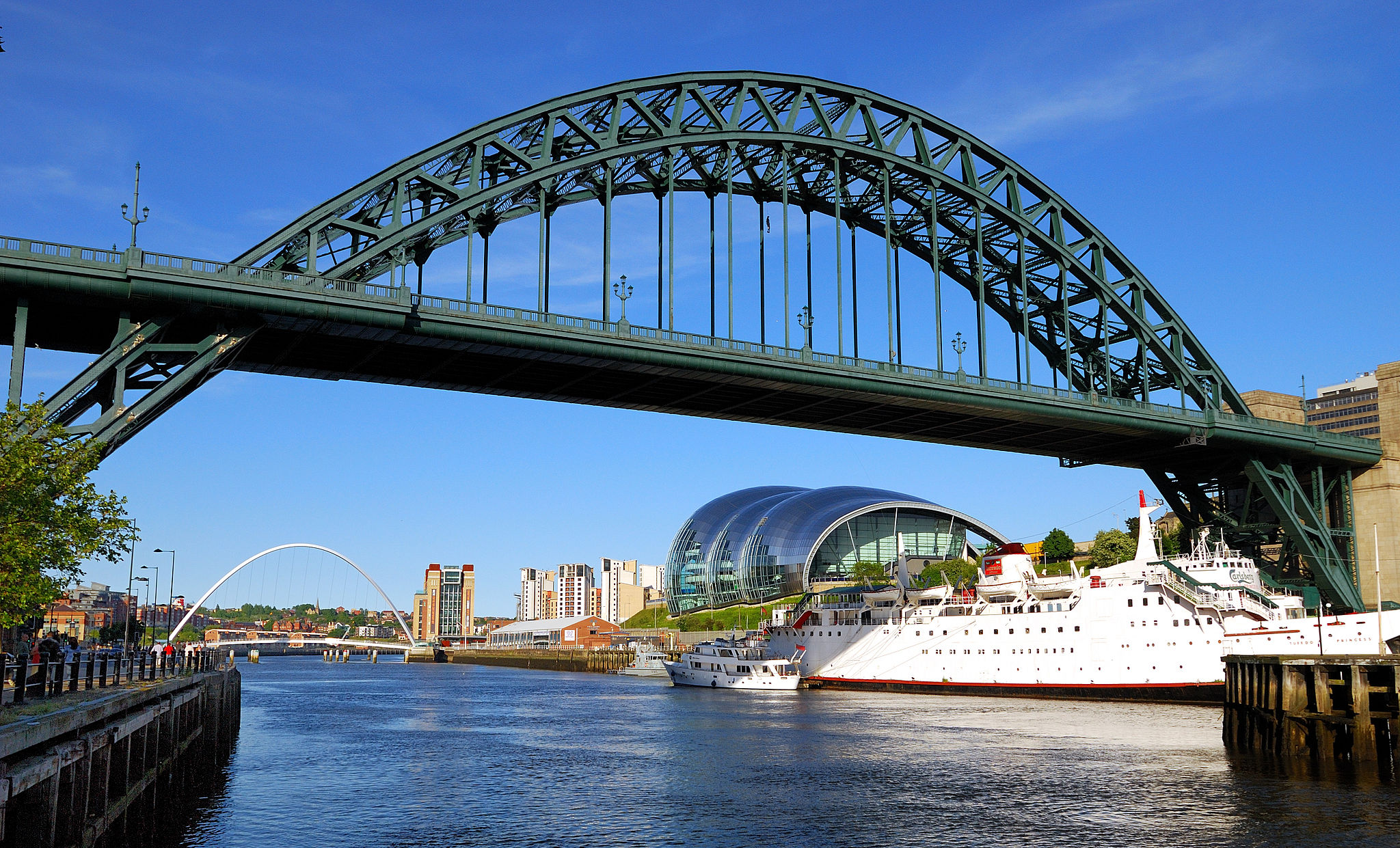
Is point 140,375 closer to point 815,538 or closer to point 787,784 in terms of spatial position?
point 787,784

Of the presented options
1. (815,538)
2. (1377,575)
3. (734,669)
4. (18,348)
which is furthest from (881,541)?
(18,348)

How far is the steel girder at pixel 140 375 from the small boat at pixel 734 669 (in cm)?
4991

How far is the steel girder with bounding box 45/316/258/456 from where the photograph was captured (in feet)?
120

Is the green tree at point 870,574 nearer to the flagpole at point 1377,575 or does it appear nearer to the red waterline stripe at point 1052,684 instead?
the red waterline stripe at point 1052,684

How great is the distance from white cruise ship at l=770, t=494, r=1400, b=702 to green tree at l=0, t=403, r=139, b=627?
47.7m

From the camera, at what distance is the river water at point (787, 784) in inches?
1046

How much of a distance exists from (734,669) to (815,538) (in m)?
62.4

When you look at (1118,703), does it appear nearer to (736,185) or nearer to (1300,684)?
(1300,684)

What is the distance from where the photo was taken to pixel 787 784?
111ft

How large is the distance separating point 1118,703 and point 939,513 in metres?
93.4

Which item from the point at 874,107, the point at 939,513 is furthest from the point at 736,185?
the point at 939,513

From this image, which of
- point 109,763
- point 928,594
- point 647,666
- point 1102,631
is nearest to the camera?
point 109,763

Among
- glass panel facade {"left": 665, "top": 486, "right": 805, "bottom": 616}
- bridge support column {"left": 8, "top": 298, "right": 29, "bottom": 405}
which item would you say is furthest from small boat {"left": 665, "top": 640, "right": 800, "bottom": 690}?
glass panel facade {"left": 665, "top": 486, "right": 805, "bottom": 616}

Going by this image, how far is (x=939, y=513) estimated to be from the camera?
153625 millimetres
